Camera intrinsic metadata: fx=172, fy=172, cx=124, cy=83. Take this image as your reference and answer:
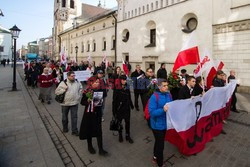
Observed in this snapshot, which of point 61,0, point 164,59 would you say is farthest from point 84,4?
point 164,59

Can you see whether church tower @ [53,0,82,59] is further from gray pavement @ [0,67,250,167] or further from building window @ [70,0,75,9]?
gray pavement @ [0,67,250,167]

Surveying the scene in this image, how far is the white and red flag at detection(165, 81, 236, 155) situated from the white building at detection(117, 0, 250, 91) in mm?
3110

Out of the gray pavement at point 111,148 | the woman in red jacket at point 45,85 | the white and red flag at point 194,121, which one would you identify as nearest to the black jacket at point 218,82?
the white and red flag at point 194,121

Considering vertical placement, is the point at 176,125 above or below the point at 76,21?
below

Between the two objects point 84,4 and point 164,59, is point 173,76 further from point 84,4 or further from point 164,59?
point 84,4

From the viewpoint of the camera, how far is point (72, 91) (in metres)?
5.01

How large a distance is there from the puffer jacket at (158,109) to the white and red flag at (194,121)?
12cm

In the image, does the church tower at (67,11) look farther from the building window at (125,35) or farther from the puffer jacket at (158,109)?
the puffer jacket at (158,109)

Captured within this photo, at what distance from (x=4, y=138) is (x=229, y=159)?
5867 mm

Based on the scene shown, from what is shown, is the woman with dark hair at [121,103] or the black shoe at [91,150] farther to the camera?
the woman with dark hair at [121,103]

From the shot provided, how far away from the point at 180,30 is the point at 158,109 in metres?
15.5

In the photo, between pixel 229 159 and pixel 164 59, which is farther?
pixel 164 59

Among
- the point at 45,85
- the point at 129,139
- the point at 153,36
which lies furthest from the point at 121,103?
the point at 153,36

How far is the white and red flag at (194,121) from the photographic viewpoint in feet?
11.8
